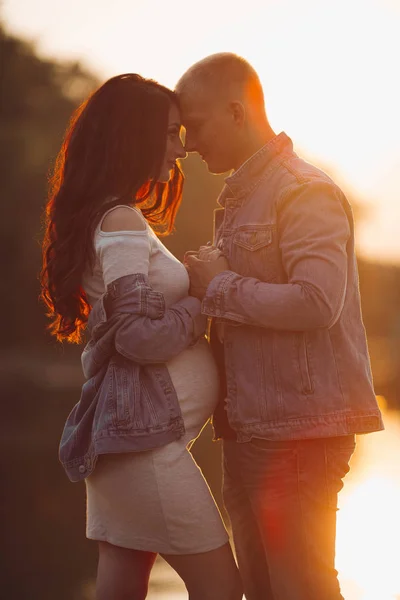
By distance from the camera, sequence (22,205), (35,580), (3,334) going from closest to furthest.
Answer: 1. (35,580)
2. (22,205)
3. (3,334)

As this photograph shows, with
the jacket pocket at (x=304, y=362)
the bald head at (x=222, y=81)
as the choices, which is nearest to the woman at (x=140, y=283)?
the bald head at (x=222, y=81)

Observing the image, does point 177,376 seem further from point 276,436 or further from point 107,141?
point 107,141

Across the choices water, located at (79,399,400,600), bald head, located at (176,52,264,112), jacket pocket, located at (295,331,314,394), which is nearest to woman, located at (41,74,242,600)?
bald head, located at (176,52,264,112)

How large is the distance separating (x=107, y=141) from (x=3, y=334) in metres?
28.3

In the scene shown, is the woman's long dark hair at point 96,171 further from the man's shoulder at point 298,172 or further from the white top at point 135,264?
the man's shoulder at point 298,172

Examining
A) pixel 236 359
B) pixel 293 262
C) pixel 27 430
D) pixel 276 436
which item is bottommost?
pixel 27 430

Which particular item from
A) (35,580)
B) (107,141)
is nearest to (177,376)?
(107,141)

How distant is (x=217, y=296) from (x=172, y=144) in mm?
710

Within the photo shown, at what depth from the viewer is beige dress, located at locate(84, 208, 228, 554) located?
3.78 metres

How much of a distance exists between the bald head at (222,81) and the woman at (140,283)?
4.1 inches

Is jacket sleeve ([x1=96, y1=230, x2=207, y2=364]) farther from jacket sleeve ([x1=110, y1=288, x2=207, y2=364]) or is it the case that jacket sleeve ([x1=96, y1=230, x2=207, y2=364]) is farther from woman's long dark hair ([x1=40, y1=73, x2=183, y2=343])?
woman's long dark hair ([x1=40, y1=73, x2=183, y2=343])

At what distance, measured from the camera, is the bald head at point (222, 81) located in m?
4.22

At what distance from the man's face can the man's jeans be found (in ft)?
3.81

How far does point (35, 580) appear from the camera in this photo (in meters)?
6.79
